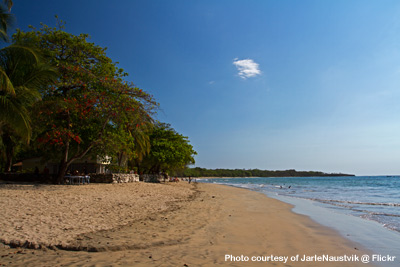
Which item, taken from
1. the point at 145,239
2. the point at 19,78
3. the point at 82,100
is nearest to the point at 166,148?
the point at 82,100

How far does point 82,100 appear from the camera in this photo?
14.7 m

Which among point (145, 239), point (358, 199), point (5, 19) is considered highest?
point (5, 19)

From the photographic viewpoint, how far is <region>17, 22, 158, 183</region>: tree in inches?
563

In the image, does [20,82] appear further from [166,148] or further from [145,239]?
[166,148]

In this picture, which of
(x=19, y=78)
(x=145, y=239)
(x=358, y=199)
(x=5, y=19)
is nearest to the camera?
(x=145, y=239)

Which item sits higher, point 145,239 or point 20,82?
point 20,82

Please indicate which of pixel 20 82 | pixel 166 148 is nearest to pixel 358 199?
pixel 166 148

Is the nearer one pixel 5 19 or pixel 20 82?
pixel 5 19

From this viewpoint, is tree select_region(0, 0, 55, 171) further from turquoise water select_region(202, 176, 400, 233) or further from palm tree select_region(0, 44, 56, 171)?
turquoise water select_region(202, 176, 400, 233)

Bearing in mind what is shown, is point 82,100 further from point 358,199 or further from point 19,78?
point 358,199

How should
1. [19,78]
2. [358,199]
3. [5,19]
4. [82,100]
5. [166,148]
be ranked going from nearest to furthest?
[5,19], [19,78], [82,100], [358,199], [166,148]

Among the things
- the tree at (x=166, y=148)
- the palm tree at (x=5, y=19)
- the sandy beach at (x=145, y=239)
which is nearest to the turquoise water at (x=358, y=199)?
the sandy beach at (x=145, y=239)

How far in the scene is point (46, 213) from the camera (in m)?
7.31

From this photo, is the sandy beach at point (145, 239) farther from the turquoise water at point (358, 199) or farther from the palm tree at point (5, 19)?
the palm tree at point (5, 19)
